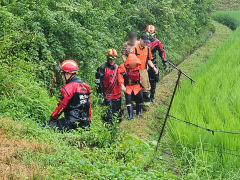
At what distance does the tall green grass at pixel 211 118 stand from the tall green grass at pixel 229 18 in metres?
15.2

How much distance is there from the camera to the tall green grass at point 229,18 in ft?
73.9

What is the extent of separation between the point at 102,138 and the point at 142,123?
2.58 m

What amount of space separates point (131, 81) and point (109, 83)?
0.74 meters

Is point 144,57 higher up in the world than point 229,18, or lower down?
lower down

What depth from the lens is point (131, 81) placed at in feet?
22.2

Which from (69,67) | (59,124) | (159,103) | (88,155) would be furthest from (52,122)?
(159,103)

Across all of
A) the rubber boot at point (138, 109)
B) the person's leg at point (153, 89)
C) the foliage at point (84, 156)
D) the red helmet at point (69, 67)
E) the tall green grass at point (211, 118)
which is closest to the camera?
the foliage at point (84, 156)

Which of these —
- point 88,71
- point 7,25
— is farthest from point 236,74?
point 7,25

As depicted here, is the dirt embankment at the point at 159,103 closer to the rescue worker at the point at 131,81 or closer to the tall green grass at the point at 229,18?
the rescue worker at the point at 131,81

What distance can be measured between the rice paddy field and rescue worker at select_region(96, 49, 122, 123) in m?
1.06

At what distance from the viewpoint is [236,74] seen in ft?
26.0

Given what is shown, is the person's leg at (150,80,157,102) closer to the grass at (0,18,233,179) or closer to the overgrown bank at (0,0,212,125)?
the overgrown bank at (0,0,212,125)

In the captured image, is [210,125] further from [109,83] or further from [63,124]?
[63,124]

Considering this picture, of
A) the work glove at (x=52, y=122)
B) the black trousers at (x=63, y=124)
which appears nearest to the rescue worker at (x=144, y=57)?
the black trousers at (x=63, y=124)
